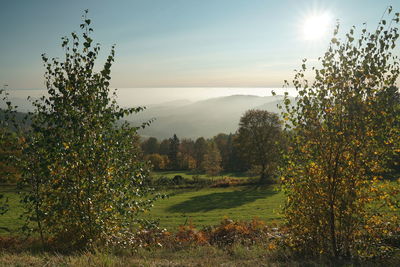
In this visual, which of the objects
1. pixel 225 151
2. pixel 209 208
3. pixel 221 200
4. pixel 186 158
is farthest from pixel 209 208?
pixel 225 151

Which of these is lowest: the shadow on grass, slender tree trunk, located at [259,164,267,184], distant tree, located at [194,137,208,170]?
the shadow on grass

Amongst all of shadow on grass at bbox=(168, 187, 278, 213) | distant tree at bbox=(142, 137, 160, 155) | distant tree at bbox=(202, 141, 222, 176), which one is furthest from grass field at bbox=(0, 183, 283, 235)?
distant tree at bbox=(142, 137, 160, 155)

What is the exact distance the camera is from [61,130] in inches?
305

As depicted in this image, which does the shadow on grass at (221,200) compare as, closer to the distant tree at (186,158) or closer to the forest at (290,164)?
the forest at (290,164)

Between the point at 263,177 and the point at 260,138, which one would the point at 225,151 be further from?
the point at 260,138

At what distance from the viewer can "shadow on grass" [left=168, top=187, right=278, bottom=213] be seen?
35.2 meters

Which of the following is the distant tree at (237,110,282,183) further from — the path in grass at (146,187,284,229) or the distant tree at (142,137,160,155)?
the distant tree at (142,137,160,155)

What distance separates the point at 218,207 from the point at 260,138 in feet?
63.6

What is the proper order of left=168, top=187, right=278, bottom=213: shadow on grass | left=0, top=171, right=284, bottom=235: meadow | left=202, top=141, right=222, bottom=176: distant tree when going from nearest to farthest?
left=0, top=171, right=284, bottom=235: meadow
left=168, top=187, right=278, bottom=213: shadow on grass
left=202, top=141, right=222, bottom=176: distant tree

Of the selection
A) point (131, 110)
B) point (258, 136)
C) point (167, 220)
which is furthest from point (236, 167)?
point (131, 110)

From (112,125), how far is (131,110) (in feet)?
2.53

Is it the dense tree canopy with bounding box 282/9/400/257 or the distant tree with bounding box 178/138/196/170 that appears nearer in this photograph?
the dense tree canopy with bounding box 282/9/400/257

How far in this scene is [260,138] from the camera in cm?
4997

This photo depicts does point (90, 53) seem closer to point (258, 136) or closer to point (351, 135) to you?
point (351, 135)
